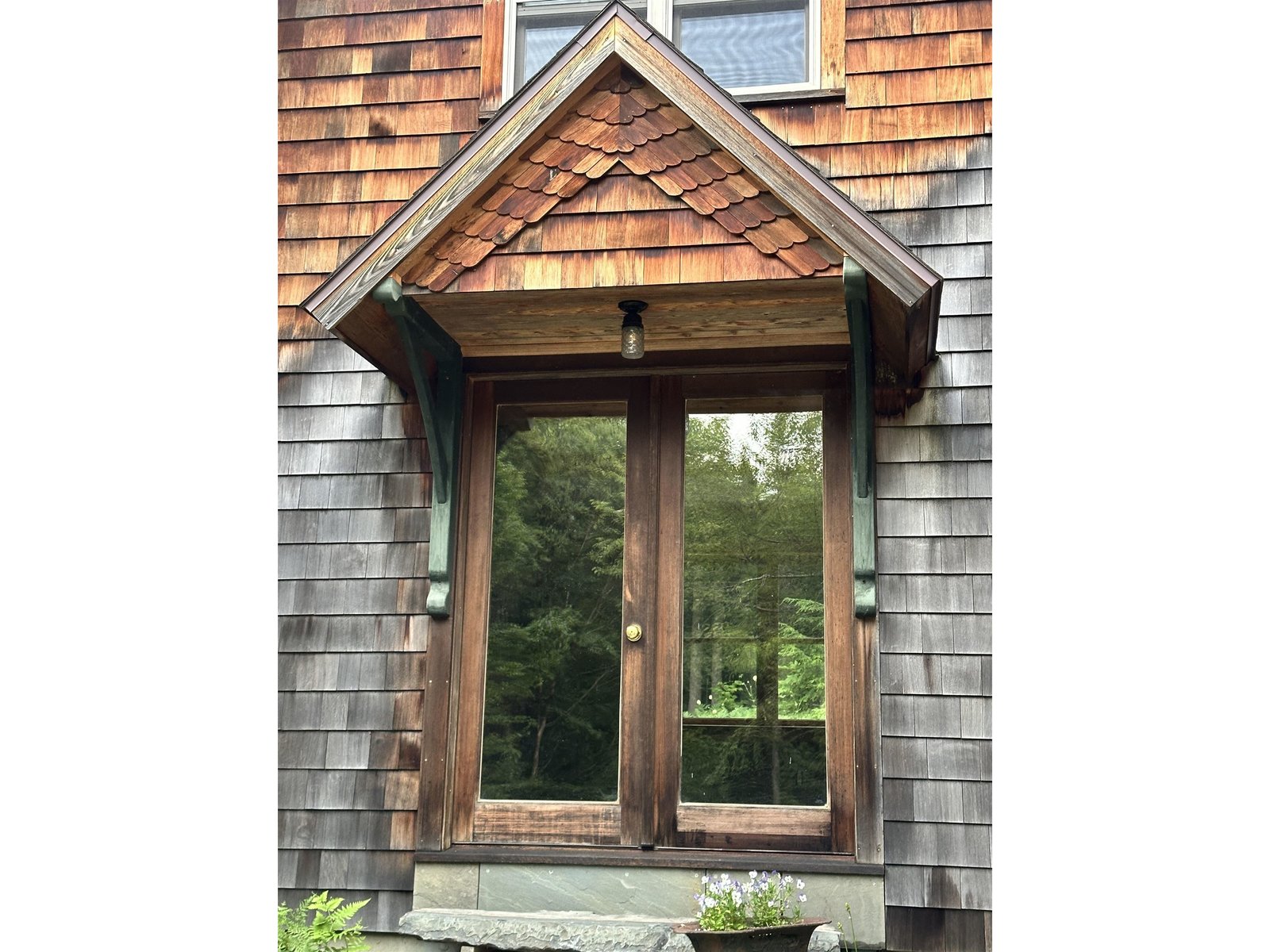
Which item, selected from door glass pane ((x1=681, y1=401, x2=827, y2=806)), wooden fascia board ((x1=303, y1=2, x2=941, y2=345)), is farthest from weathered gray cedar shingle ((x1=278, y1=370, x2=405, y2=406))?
door glass pane ((x1=681, y1=401, x2=827, y2=806))

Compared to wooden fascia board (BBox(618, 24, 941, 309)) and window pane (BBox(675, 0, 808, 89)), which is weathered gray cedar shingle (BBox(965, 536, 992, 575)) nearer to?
wooden fascia board (BBox(618, 24, 941, 309))

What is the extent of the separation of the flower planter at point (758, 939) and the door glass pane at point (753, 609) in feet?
2.10

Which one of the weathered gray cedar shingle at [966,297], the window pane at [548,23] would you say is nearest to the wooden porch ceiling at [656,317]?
the weathered gray cedar shingle at [966,297]

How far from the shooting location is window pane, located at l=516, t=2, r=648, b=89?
511 centimetres

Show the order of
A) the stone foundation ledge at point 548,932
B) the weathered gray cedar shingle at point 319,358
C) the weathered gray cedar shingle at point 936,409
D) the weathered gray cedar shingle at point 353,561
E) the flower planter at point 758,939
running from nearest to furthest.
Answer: the flower planter at point 758,939
the stone foundation ledge at point 548,932
the weathered gray cedar shingle at point 936,409
the weathered gray cedar shingle at point 353,561
the weathered gray cedar shingle at point 319,358

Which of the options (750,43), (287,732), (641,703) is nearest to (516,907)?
(641,703)

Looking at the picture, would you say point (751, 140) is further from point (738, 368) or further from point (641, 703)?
point (641, 703)

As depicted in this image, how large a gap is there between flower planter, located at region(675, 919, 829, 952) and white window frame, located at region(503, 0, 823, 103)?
3.29 meters

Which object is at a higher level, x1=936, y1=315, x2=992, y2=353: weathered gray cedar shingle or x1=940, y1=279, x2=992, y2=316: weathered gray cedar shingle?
x1=940, y1=279, x2=992, y2=316: weathered gray cedar shingle

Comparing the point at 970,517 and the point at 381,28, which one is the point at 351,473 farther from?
the point at 970,517

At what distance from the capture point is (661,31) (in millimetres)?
5008

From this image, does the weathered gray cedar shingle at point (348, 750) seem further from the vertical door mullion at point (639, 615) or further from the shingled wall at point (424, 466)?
the vertical door mullion at point (639, 615)

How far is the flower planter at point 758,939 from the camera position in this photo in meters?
3.62

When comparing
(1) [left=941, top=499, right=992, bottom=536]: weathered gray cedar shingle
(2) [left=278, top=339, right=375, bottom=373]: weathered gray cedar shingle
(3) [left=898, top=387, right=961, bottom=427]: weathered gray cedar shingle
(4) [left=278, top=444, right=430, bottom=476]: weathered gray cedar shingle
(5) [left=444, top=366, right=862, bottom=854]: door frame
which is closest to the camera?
(5) [left=444, top=366, right=862, bottom=854]: door frame
